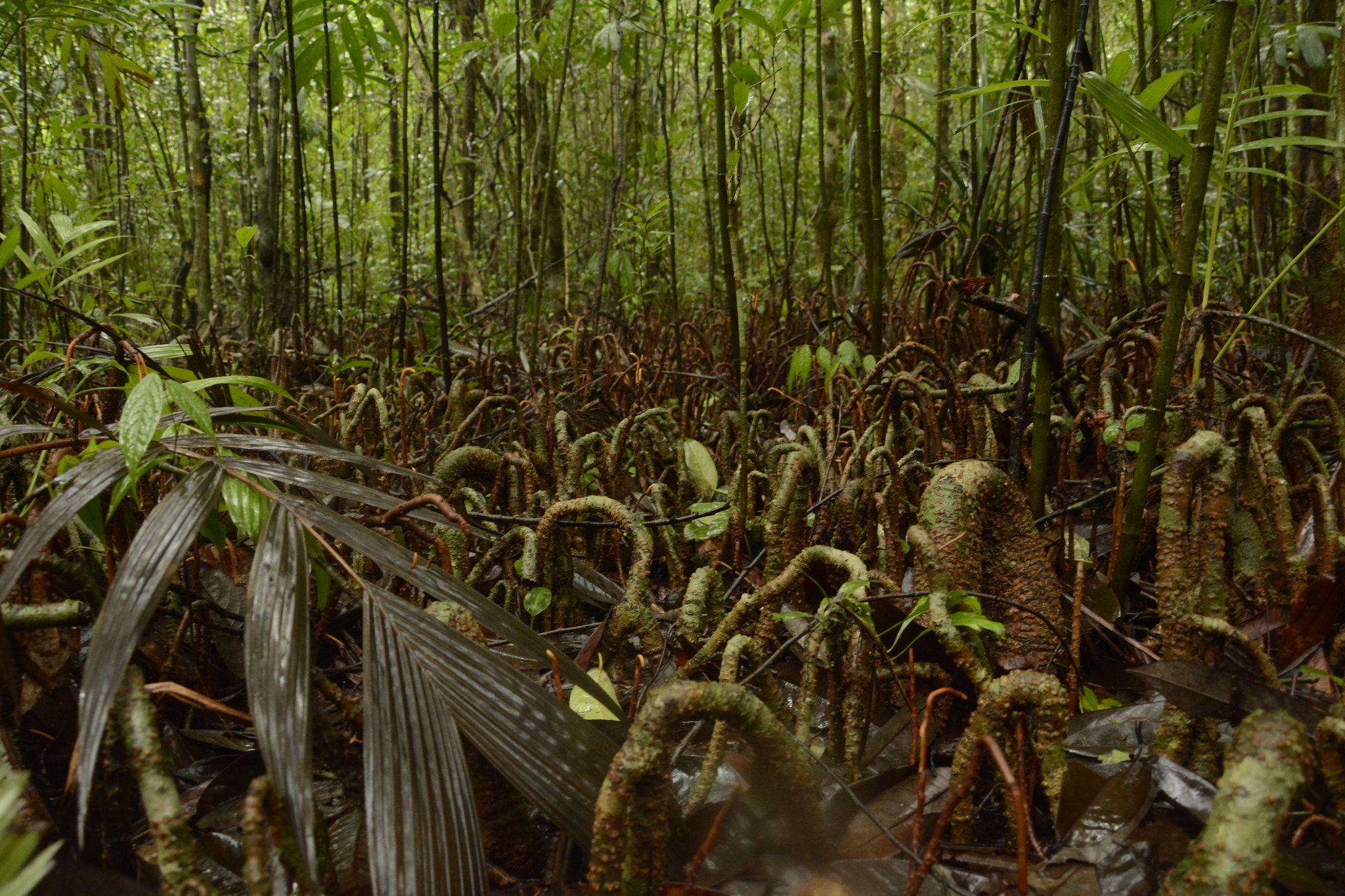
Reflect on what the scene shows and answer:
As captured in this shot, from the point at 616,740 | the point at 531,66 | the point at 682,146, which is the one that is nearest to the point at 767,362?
the point at 531,66

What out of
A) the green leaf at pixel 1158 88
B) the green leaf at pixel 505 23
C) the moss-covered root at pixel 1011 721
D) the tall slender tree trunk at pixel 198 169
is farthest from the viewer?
the tall slender tree trunk at pixel 198 169

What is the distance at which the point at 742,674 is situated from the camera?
102 centimetres

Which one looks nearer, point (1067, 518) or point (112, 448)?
point (112, 448)

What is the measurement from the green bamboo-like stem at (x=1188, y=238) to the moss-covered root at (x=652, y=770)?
57 centimetres

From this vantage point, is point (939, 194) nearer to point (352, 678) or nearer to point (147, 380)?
point (352, 678)

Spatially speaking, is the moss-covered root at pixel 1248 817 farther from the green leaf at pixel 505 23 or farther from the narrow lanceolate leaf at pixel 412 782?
the green leaf at pixel 505 23

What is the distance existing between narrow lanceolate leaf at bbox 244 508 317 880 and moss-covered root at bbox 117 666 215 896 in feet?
0.20

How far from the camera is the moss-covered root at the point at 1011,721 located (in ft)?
2.28

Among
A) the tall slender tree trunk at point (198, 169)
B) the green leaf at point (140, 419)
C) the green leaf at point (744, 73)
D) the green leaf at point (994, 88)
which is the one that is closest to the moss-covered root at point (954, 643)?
the green leaf at point (994, 88)

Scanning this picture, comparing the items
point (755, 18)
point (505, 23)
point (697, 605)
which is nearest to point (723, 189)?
point (755, 18)

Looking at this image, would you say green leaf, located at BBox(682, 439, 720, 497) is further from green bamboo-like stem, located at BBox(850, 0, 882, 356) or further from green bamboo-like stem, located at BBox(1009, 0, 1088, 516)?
green bamboo-like stem, located at BBox(1009, 0, 1088, 516)

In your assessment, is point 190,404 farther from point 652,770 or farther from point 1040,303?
point 1040,303

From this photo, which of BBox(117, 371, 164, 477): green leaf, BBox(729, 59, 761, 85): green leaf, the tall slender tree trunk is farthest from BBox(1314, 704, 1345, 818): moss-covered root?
the tall slender tree trunk

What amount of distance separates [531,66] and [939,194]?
59.9 inches
